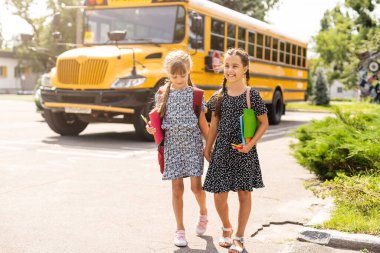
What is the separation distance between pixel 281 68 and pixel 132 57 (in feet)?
23.3

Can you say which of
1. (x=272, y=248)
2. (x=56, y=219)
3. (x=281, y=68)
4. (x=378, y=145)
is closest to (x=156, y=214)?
(x=56, y=219)

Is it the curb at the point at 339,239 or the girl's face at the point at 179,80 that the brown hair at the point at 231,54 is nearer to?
the girl's face at the point at 179,80

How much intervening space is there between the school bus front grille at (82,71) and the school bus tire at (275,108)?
22.3ft

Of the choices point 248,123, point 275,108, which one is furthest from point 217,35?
point 248,123

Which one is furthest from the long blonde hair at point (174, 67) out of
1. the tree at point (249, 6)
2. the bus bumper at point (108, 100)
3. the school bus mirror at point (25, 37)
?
the tree at point (249, 6)

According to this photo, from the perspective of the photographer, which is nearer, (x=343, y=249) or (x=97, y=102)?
(x=343, y=249)

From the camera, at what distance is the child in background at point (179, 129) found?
4.02 meters

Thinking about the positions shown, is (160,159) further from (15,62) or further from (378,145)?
(15,62)

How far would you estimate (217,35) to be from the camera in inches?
490

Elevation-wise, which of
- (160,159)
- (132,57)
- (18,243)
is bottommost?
(18,243)

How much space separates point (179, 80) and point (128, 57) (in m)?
6.22

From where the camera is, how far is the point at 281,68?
16.3 meters

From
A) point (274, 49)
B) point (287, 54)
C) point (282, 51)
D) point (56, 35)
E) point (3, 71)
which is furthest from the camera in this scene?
point (3, 71)

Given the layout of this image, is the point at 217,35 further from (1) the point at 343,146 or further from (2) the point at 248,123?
(2) the point at 248,123
